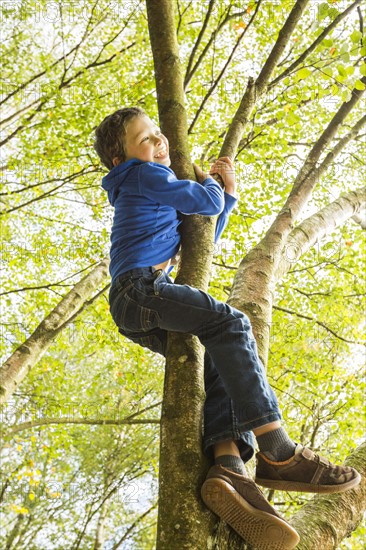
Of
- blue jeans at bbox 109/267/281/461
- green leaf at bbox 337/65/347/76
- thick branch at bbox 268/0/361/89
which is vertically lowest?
blue jeans at bbox 109/267/281/461

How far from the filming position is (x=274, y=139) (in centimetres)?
734

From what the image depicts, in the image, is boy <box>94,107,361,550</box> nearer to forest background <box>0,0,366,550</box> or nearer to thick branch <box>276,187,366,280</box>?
thick branch <box>276,187,366,280</box>

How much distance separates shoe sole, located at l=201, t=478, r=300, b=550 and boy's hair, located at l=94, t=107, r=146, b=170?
1.87 m

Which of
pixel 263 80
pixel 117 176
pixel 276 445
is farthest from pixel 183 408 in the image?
pixel 263 80

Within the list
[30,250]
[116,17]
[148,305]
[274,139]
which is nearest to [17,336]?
[30,250]

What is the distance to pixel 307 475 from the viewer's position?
2.09m

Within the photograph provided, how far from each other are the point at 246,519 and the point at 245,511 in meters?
0.03

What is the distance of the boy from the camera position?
1.74 m

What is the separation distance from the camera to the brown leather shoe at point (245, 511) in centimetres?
154

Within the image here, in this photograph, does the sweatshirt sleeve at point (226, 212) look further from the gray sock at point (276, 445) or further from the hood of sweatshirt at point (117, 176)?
the gray sock at point (276, 445)

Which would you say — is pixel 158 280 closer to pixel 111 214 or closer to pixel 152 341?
pixel 152 341

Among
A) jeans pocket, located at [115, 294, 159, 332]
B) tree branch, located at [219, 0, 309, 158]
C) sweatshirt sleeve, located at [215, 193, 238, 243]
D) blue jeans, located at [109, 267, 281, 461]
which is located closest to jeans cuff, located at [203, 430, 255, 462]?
blue jeans, located at [109, 267, 281, 461]

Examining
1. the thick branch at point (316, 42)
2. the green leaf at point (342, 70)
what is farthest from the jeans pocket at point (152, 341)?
the thick branch at point (316, 42)

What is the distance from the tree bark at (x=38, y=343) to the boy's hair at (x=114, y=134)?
2.56 m
